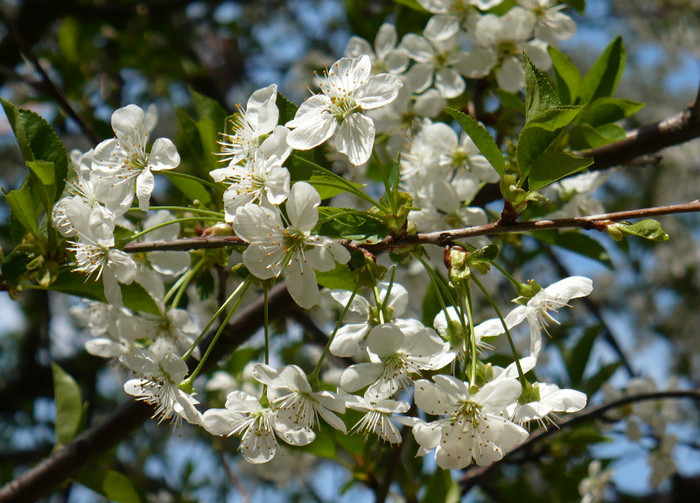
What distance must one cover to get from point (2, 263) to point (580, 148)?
1.49 meters

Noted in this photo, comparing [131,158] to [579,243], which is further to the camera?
[579,243]

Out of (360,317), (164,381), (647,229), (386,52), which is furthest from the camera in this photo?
(386,52)

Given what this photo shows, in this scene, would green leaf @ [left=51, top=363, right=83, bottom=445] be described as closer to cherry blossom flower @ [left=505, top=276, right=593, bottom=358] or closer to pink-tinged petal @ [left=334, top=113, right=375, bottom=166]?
pink-tinged petal @ [left=334, top=113, right=375, bottom=166]

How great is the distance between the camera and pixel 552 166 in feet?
3.86

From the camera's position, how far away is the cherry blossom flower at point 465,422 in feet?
Result: 3.69

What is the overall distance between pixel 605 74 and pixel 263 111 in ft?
3.60

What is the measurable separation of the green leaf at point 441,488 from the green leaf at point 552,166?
1090mm

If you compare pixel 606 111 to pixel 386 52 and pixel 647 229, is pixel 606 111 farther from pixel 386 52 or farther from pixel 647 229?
pixel 647 229

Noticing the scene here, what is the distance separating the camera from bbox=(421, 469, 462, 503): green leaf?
6.26 ft

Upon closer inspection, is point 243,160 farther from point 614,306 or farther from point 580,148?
point 614,306

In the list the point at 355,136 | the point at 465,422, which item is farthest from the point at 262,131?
the point at 465,422

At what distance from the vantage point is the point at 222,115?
1.75m

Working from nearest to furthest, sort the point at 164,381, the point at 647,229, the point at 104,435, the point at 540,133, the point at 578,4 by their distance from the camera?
the point at 647,229, the point at 540,133, the point at 164,381, the point at 104,435, the point at 578,4

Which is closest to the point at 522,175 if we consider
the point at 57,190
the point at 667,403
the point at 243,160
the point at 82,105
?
the point at 243,160
